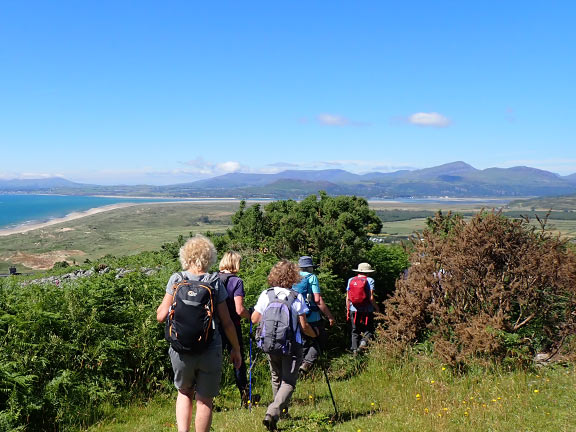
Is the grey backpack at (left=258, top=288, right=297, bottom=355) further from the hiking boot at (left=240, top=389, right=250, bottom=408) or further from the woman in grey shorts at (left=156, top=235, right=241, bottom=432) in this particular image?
the hiking boot at (left=240, top=389, right=250, bottom=408)

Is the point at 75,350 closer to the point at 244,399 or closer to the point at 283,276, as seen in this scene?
the point at 244,399

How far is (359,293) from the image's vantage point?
8414 millimetres

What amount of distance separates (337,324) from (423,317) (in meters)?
1.91

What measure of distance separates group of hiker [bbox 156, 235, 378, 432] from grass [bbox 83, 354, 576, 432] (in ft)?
A: 1.37

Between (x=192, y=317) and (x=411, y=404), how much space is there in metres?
3.25

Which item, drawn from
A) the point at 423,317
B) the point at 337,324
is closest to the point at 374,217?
the point at 337,324

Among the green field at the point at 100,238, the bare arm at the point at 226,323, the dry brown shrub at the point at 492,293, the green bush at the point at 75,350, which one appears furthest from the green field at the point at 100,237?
the bare arm at the point at 226,323

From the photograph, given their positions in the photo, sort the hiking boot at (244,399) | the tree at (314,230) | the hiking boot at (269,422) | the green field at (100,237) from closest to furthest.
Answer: the hiking boot at (269,422)
the hiking boot at (244,399)
the tree at (314,230)
the green field at (100,237)

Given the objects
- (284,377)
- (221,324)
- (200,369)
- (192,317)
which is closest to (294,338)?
(284,377)

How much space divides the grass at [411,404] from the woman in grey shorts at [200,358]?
78 centimetres

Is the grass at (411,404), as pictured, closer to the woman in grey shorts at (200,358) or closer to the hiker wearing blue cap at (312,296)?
the woman in grey shorts at (200,358)

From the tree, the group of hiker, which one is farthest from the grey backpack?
the tree

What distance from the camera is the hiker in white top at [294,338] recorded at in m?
4.98

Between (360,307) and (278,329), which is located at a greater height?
(278,329)
